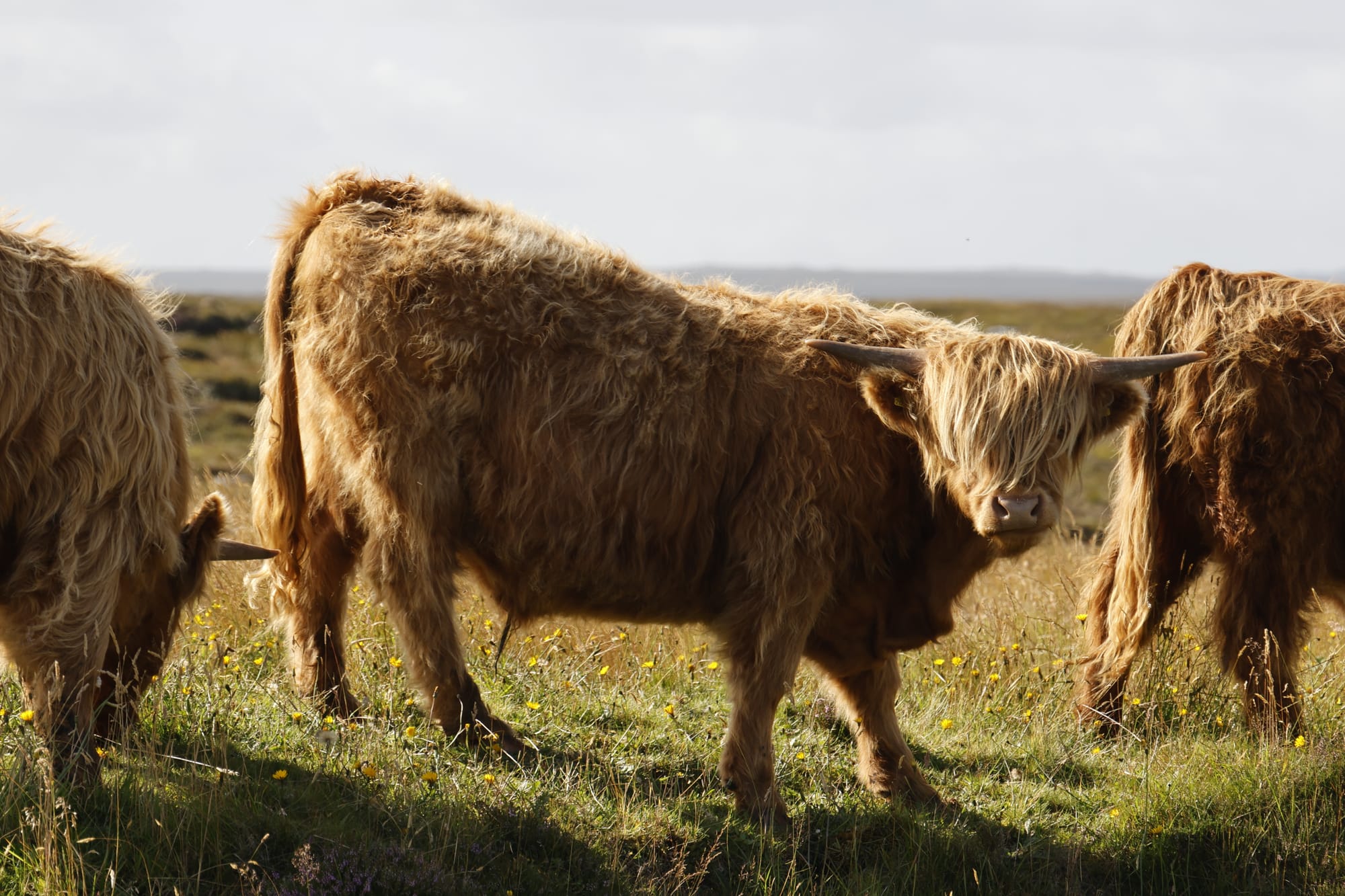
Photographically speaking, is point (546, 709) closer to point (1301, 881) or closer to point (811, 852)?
point (811, 852)

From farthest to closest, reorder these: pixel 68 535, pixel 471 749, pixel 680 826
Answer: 1. pixel 471 749
2. pixel 680 826
3. pixel 68 535

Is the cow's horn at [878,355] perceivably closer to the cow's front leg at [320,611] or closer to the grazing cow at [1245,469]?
the grazing cow at [1245,469]

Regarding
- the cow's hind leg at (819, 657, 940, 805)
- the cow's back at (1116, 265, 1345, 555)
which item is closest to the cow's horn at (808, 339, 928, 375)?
the cow's hind leg at (819, 657, 940, 805)

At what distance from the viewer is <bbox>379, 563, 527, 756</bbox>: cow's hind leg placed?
169 inches

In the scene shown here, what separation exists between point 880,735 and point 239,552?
7.79ft

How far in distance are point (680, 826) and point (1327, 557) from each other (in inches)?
→ 105

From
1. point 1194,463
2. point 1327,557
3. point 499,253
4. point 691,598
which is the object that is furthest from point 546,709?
point 1327,557

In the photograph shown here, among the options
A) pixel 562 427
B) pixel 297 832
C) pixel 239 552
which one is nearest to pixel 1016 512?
pixel 562 427

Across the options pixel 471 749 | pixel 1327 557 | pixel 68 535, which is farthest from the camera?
pixel 1327 557

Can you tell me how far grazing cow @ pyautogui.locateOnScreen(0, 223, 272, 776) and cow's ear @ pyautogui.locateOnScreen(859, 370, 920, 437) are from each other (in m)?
2.27

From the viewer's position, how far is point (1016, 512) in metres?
3.84

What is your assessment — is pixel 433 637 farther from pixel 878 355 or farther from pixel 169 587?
pixel 878 355

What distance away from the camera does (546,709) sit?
494 cm

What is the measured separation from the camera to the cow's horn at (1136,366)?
13.3ft
